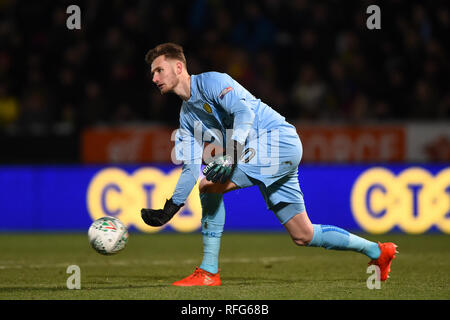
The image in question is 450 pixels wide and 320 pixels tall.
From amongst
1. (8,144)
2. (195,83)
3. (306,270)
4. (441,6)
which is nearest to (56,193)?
(8,144)

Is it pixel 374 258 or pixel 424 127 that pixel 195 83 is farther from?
pixel 424 127

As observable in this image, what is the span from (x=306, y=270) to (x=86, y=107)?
19.8 ft

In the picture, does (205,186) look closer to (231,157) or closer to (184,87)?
(231,157)

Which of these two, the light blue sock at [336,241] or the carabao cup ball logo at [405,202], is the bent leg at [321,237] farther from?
the carabao cup ball logo at [405,202]

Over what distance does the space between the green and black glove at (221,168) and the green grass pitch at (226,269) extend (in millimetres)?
795

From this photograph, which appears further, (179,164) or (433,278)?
(179,164)

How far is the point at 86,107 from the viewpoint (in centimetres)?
1240

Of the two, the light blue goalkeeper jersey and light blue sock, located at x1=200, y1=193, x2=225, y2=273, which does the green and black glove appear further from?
light blue sock, located at x1=200, y1=193, x2=225, y2=273

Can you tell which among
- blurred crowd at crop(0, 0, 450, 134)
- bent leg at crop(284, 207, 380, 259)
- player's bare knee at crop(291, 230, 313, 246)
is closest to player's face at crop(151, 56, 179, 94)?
bent leg at crop(284, 207, 380, 259)

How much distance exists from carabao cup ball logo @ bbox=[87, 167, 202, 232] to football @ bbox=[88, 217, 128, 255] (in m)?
4.69

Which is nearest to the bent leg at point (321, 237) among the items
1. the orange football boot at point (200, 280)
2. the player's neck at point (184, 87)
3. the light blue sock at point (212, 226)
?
the light blue sock at point (212, 226)

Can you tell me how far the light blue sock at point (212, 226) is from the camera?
6.23 meters

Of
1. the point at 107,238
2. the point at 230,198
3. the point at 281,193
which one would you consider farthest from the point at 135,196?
the point at 281,193

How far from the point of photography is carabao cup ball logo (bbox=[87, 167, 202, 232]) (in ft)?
36.4
